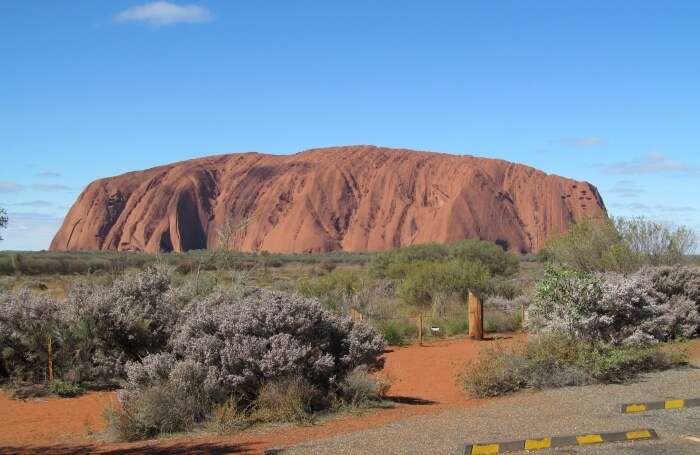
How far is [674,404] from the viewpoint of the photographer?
976cm

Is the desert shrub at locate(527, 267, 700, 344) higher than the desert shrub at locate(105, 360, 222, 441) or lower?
higher

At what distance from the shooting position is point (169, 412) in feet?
32.7

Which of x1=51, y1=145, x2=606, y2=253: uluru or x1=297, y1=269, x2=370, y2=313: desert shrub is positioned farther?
x1=51, y1=145, x2=606, y2=253: uluru

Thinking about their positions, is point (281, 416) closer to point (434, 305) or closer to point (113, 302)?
point (113, 302)

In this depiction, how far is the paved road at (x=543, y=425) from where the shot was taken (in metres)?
7.95

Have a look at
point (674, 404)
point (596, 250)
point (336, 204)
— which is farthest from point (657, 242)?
point (336, 204)

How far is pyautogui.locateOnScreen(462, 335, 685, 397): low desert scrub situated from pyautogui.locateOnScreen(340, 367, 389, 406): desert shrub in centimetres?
168

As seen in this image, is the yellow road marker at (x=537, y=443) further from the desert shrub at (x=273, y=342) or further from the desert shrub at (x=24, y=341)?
the desert shrub at (x=24, y=341)

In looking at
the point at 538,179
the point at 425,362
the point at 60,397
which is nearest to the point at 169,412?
the point at 60,397

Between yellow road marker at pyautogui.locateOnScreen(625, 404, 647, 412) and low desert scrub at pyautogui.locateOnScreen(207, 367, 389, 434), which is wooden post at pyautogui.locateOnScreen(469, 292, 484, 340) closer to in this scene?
low desert scrub at pyautogui.locateOnScreen(207, 367, 389, 434)

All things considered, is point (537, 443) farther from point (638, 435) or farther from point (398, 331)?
point (398, 331)

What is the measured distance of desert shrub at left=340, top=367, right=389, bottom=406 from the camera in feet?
36.3

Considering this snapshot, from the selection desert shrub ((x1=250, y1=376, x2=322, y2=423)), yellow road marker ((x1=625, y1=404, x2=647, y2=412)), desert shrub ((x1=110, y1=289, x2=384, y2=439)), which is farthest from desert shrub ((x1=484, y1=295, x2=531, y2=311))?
desert shrub ((x1=250, y1=376, x2=322, y2=423))

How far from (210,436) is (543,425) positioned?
13.0ft
